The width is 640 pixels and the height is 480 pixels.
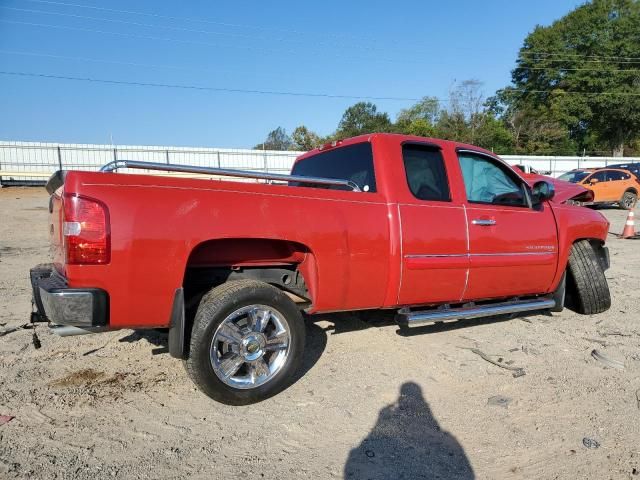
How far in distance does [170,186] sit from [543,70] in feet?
192

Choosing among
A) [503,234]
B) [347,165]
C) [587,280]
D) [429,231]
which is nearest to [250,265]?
[347,165]

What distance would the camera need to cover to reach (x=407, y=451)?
2643 millimetres

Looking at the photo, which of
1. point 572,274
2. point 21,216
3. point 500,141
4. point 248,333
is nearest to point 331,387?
point 248,333

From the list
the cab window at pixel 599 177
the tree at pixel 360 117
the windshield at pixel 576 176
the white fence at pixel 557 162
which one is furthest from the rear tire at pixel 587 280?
the tree at pixel 360 117

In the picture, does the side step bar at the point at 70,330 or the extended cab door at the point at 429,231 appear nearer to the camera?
the side step bar at the point at 70,330

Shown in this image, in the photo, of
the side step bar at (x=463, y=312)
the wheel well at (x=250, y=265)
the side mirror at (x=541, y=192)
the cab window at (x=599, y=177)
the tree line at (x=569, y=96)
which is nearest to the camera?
the wheel well at (x=250, y=265)

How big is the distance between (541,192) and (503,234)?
693 mm

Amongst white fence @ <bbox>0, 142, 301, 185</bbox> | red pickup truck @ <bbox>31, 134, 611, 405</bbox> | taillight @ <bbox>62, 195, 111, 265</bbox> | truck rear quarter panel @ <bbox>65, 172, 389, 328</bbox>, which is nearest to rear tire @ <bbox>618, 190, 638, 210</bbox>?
red pickup truck @ <bbox>31, 134, 611, 405</bbox>

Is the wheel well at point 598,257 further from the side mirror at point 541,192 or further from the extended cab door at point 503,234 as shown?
the side mirror at point 541,192

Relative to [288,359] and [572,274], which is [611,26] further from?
[288,359]

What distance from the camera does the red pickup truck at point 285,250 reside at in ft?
8.66

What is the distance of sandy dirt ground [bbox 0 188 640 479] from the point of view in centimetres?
250

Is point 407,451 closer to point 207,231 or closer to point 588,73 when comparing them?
point 207,231

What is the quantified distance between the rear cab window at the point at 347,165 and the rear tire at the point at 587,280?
2.82 meters
